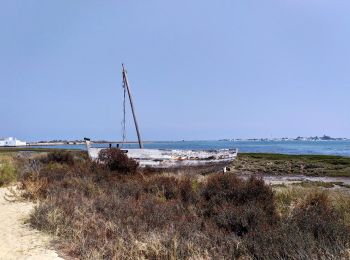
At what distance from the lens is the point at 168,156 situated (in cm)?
2378

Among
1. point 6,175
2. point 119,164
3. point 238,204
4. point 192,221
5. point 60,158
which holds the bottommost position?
point 192,221

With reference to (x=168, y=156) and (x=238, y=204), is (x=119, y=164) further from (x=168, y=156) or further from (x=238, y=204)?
(x=238, y=204)

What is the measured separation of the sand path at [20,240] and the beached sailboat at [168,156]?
1228 cm

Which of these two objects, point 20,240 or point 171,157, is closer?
point 20,240

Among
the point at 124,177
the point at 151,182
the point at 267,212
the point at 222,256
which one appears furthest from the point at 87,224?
the point at 124,177

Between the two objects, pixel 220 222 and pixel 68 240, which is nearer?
pixel 68 240

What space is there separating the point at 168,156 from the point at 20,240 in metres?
16.5

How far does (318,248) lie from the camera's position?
19.9 ft

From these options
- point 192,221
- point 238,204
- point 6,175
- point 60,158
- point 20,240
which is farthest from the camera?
point 60,158

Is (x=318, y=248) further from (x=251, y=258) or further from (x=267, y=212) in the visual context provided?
(x=267, y=212)

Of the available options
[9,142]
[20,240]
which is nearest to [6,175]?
[20,240]

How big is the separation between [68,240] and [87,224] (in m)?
0.82

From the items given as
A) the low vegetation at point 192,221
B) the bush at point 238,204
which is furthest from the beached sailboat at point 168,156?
the bush at point 238,204

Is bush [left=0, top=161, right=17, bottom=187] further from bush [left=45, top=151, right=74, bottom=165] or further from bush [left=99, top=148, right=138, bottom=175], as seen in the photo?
bush [left=45, top=151, right=74, bottom=165]
